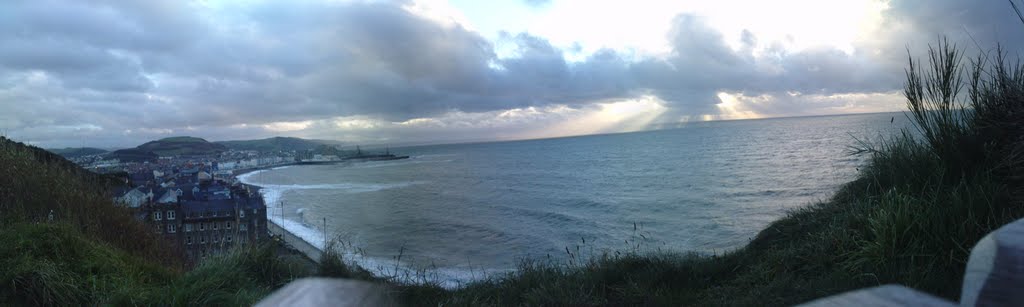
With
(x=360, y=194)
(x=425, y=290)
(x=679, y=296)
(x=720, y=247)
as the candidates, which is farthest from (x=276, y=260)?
(x=360, y=194)

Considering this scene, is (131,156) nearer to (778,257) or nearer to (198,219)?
(198,219)

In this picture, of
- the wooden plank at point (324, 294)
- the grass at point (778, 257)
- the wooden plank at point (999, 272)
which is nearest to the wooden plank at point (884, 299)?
the wooden plank at point (999, 272)

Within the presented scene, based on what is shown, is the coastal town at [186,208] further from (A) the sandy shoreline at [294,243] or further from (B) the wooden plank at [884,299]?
(B) the wooden plank at [884,299]

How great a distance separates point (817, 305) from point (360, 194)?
48481mm

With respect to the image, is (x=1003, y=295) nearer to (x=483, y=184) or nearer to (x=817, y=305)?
(x=817, y=305)

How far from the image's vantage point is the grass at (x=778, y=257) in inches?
190

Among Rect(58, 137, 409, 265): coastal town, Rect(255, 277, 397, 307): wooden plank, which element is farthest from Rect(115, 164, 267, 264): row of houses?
Rect(255, 277, 397, 307): wooden plank

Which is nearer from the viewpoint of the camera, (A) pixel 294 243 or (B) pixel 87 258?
(B) pixel 87 258

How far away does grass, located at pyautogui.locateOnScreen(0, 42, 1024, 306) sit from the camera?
15.9ft

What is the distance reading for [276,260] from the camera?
696 centimetres

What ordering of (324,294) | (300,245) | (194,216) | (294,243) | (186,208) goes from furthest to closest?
(294,243)
(300,245)
(186,208)
(194,216)
(324,294)

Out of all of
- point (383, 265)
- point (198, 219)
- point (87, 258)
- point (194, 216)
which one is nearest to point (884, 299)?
point (87, 258)

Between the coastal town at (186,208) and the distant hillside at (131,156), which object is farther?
the distant hillside at (131,156)

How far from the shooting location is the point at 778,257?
20.6 feet
